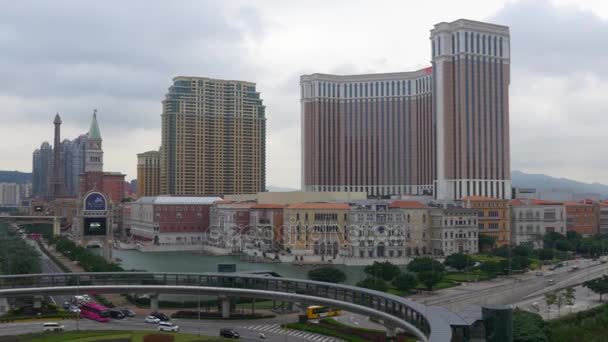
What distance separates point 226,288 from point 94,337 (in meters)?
6.26

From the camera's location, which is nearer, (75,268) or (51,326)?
(51,326)

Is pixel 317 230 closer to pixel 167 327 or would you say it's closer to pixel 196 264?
pixel 196 264

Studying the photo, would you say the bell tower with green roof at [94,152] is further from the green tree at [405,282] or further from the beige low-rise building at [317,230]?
the green tree at [405,282]

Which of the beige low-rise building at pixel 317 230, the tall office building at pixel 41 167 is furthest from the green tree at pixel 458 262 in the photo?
the tall office building at pixel 41 167

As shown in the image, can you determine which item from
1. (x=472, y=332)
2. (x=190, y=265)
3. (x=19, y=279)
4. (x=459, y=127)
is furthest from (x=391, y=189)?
(x=472, y=332)

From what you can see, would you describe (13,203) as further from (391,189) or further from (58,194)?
(391,189)

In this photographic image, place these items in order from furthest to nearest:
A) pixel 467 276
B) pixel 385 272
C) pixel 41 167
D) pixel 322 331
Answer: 1. pixel 41 167
2. pixel 467 276
3. pixel 385 272
4. pixel 322 331

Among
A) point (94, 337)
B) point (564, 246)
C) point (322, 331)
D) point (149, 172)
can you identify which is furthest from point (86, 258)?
point (149, 172)

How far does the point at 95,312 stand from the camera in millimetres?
29453

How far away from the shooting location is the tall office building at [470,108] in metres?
81.6

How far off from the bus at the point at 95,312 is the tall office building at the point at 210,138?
75.3m

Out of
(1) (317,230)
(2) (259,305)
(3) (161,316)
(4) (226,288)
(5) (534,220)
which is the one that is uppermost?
(5) (534,220)

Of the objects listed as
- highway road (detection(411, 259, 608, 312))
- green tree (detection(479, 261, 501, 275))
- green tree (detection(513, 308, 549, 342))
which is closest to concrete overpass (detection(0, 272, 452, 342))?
green tree (detection(513, 308, 549, 342))

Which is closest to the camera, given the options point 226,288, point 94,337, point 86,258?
point 94,337
